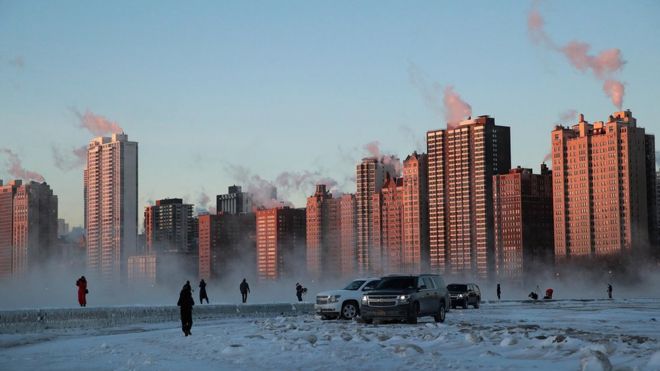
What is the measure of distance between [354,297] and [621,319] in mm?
10886

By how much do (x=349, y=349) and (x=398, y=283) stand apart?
12.3m

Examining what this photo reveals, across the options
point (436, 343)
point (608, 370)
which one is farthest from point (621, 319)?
point (608, 370)

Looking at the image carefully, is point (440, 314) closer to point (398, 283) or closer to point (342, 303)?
point (398, 283)

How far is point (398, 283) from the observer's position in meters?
37.9

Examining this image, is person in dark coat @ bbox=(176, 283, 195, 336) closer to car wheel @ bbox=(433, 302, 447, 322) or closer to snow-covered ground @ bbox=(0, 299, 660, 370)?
snow-covered ground @ bbox=(0, 299, 660, 370)

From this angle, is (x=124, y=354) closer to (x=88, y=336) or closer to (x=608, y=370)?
(x=88, y=336)

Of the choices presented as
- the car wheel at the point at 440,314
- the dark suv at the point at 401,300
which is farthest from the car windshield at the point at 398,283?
the car wheel at the point at 440,314

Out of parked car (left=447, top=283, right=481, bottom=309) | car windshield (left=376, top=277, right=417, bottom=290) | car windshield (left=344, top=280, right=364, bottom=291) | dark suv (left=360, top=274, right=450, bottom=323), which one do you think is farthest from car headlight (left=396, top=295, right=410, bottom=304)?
parked car (left=447, top=283, right=481, bottom=309)

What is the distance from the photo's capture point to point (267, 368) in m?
22.1

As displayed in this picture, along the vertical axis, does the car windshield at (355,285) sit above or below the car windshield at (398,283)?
below

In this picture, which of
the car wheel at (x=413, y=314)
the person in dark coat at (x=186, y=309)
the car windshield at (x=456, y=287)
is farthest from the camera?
the car windshield at (x=456, y=287)

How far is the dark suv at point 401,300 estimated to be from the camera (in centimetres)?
3688

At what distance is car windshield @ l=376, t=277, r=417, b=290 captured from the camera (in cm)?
3769

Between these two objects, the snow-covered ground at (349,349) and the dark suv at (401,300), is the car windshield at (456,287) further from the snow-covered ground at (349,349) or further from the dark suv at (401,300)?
the snow-covered ground at (349,349)
